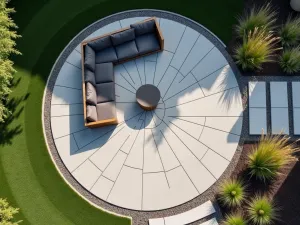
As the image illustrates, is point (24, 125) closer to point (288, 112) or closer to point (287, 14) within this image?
point (288, 112)

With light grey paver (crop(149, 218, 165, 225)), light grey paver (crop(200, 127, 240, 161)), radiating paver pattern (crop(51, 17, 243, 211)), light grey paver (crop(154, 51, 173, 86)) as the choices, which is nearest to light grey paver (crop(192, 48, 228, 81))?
radiating paver pattern (crop(51, 17, 243, 211))

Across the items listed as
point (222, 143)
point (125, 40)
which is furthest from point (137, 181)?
point (125, 40)

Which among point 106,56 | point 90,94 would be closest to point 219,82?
point 106,56

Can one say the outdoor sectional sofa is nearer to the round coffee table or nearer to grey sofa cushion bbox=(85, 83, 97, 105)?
grey sofa cushion bbox=(85, 83, 97, 105)

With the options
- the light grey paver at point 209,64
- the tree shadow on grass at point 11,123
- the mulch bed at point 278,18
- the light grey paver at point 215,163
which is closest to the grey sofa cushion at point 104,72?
the tree shadow on grass at point 11,123

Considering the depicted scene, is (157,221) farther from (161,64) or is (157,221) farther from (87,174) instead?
(161,64)

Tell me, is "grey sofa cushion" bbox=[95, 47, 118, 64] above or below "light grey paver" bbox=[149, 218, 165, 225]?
above
